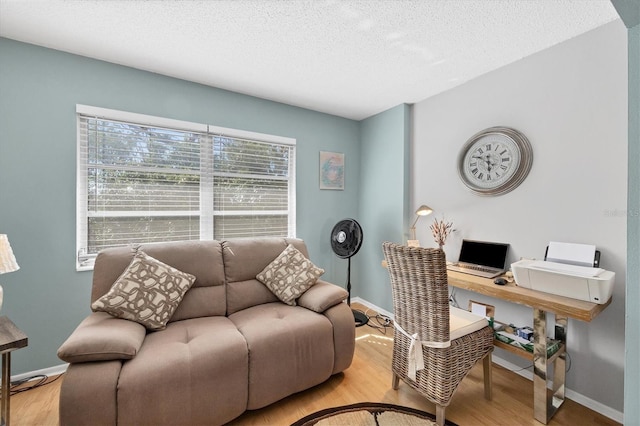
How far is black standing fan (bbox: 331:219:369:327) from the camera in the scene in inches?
116

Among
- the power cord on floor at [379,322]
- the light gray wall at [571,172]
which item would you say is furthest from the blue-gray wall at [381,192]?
the light gray wall at [571,172]

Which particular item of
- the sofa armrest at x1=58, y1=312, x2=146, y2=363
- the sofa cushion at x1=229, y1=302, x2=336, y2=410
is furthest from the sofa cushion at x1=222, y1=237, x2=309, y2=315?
the sofa armrest at x1=58, y1=312, x2=146, y2=363

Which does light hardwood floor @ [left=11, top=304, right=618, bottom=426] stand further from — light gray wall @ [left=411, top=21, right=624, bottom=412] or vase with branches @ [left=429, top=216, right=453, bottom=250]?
vase with branches @ [left=429, top=216, right=453, bottom=250]

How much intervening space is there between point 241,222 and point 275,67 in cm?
156

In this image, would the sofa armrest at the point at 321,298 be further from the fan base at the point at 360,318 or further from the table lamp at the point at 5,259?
the table lamp at the point at 5,259

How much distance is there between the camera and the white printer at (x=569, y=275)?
4.97ft

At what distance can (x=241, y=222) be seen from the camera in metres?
2.93

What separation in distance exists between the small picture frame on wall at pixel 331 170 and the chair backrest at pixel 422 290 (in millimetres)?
1813

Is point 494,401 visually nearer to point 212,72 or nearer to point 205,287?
point 205,287

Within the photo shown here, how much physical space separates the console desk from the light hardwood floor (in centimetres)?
9

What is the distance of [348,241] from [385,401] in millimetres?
1541

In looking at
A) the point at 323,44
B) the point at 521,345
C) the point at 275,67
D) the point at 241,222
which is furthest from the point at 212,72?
the point at 521,345

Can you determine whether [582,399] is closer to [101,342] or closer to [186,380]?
[186,380]

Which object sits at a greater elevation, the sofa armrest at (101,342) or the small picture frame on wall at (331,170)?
the small picture frame on wall at (331,170)
